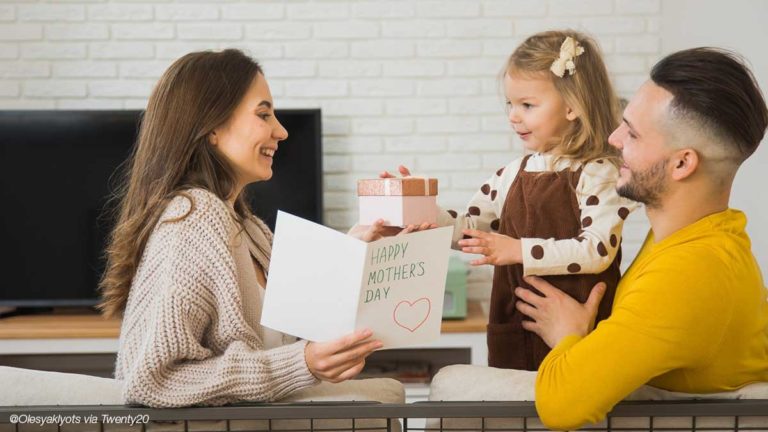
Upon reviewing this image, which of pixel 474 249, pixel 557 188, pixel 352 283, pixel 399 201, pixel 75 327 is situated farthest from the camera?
pixel 75 327

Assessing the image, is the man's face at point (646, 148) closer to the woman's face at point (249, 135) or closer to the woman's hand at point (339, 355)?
the woman's hand at point (339, 355)

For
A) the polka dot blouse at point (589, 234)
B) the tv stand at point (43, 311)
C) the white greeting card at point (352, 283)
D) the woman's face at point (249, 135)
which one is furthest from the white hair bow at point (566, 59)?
the tv stand at point (43, 311)

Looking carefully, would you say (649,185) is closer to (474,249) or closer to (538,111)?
(474,249)

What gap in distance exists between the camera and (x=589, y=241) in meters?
1.86

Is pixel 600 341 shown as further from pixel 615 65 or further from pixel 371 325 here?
pixel 615 65

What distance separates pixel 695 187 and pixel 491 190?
0.73 meters

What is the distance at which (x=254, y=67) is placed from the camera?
181 centimetres

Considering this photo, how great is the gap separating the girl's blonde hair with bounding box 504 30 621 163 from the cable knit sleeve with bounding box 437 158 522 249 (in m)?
0.16

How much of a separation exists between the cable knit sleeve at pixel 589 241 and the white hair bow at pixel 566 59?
249 mm

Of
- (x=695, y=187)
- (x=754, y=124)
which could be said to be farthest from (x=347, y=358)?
(x=754, y=124)

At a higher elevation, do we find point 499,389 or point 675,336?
point 675,336

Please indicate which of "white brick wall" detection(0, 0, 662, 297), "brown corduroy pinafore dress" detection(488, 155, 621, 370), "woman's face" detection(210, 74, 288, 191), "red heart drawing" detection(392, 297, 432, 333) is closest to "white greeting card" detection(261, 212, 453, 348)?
"red heart drawing" detection(392, 297, 432, 333)

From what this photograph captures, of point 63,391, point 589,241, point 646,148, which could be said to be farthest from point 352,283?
point 589,241

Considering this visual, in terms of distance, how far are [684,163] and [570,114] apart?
55 cm
